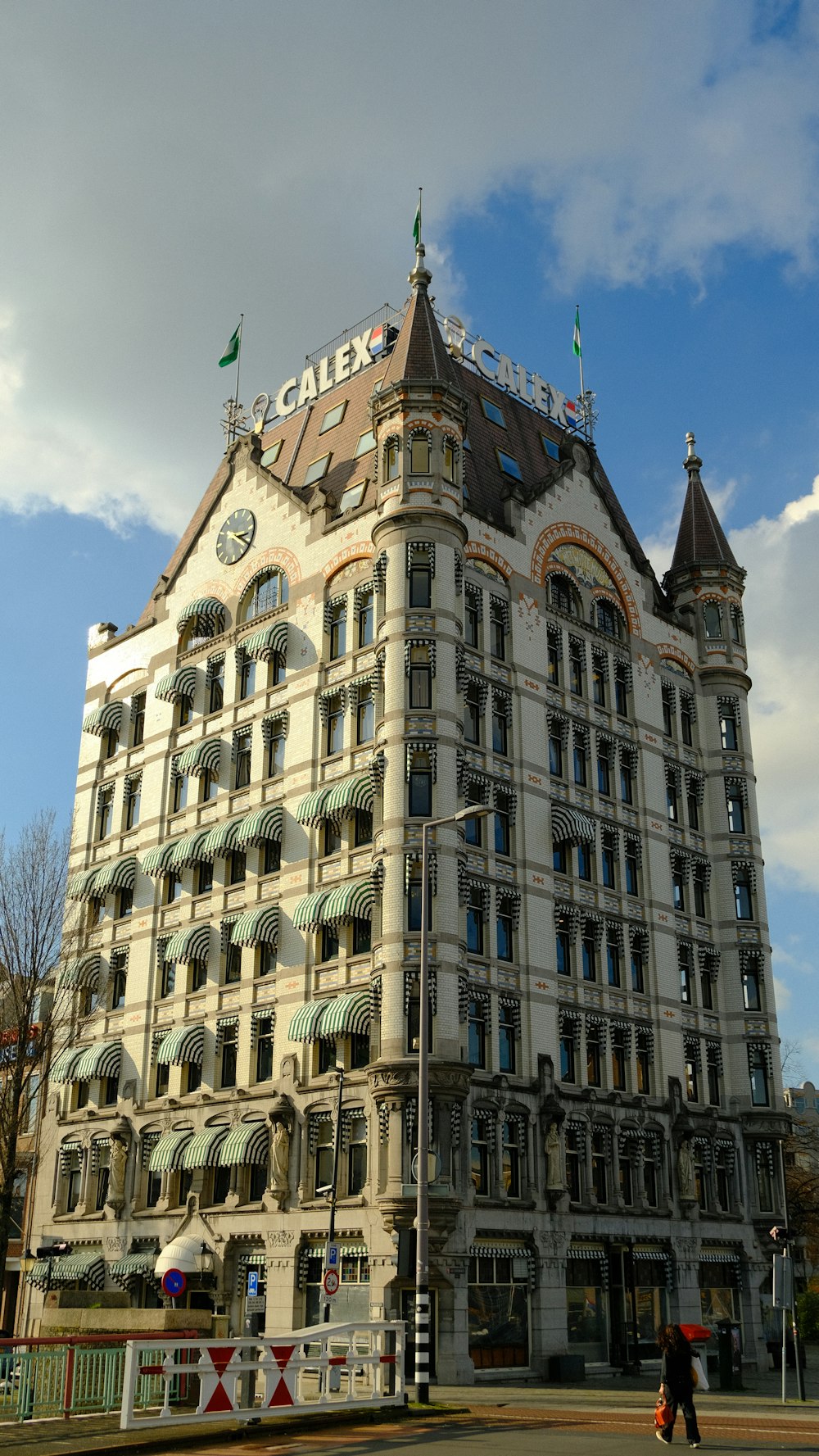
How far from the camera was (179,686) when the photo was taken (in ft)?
179

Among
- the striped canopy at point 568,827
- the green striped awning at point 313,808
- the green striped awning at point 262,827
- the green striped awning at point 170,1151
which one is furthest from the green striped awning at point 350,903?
the green striped awning at point 170,1151

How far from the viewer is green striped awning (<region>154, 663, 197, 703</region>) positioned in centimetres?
5469

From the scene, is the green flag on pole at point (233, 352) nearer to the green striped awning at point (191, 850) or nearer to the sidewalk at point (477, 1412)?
the green striped awning at point (191, 850)

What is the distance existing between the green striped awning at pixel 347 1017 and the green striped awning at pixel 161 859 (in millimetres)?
12013

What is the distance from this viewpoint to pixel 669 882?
172ft

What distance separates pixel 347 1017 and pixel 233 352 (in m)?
34.3

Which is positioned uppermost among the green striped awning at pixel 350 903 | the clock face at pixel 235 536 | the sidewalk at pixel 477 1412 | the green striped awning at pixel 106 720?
the clock face at pixel 235 536

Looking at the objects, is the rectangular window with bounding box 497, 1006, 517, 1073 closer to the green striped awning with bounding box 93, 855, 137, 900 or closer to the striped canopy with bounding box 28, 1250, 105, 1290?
the striped canopy with bounding box 28, 1250, 105, 1290

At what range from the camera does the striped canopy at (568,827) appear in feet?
156

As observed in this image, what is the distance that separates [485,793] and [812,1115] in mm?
143431

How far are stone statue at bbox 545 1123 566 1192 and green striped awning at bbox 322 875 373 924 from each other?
29.1 feet

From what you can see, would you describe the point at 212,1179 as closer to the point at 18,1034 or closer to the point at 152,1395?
the point at 18,1034

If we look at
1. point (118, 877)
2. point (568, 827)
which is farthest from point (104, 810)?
point (568, 827)

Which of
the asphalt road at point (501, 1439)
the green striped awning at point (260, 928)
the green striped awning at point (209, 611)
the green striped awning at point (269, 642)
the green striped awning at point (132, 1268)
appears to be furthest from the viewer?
the green striped awning at point (209, 611)
